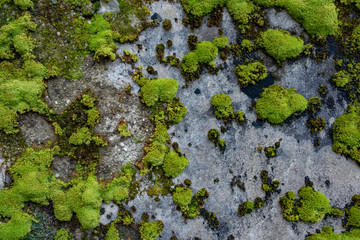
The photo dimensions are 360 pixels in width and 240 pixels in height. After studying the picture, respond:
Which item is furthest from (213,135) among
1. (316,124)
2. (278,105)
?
(316,124)

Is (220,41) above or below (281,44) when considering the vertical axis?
below

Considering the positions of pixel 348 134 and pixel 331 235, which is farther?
pixel 348 134

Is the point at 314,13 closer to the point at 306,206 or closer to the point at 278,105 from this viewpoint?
the point at 278,105

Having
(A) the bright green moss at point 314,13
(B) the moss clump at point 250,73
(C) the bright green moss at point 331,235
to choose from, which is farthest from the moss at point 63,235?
(A) the bright green moss at point 314,13

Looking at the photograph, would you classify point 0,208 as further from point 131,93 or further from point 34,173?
point 131,93

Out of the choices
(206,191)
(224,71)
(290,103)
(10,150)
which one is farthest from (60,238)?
→ (290,103)

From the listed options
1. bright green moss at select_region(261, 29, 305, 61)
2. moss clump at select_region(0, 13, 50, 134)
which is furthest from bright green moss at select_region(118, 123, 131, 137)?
bright green moss at select_region(261, 29, 305, 61)

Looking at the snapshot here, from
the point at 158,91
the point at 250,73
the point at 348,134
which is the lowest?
the point at 348,134

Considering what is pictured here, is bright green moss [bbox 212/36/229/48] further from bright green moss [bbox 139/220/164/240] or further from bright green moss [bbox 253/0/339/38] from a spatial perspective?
bright green moss [bbox 139/220/164/240]
